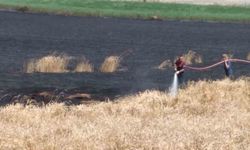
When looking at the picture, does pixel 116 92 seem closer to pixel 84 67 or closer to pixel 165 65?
pixel 84 67

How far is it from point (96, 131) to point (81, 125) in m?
Result: 0.97

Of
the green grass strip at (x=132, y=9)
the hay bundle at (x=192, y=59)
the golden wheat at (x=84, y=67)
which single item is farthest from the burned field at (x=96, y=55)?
the green grass strip at (x=132, y=9)

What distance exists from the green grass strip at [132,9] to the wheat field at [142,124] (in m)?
66.8

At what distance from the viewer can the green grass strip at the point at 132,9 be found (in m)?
84.7

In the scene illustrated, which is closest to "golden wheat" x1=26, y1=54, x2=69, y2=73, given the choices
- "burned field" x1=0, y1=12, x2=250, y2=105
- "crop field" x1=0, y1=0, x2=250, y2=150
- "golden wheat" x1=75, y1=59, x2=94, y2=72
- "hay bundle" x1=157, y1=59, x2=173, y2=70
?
"crop field" x1=0, y1=0, x2=250, y2=150

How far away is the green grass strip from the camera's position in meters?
84.7

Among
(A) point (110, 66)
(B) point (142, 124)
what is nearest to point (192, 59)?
(A) point (110, 66)

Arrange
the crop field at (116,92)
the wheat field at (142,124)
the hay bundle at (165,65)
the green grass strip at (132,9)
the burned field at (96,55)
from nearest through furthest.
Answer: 1. the wheat field at (142,124)
2. the crop field at (116,92)
3. the burned field at (96,55)
4. the hay bundle at (165,65)
5. the green grass strip at (132,9)

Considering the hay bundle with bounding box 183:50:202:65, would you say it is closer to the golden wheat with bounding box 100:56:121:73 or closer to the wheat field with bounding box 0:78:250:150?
the golden wheat with bounding box 100:56:121:73

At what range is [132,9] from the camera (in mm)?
95125

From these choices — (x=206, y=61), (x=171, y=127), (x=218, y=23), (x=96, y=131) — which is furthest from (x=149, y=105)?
(x=218, y=23)

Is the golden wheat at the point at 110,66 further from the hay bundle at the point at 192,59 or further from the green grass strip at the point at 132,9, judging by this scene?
the green grass strip at the point at 132,9

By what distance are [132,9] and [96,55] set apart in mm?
59599

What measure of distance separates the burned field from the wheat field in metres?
4.32
